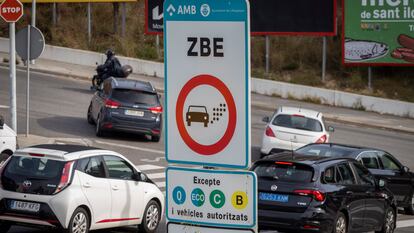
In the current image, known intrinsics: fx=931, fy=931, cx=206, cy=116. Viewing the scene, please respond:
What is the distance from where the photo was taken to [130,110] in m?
27.0

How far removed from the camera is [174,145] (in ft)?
15.5

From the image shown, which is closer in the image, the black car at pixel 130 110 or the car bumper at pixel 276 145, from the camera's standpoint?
the car bumper at pixel 276 145

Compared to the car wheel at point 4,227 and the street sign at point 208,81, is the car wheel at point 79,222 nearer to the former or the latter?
the car wheel at point 4,227

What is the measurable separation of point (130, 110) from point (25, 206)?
13664 millimetres

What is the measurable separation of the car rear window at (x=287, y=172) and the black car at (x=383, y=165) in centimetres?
525

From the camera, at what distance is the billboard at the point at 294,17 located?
135 feet

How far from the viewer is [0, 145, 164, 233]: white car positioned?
13.3 m

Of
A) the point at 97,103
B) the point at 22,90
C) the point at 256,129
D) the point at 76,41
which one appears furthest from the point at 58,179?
the point at 76,41

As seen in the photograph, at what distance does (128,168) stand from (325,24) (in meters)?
27.1

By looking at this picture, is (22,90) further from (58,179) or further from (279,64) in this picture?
(58,179)

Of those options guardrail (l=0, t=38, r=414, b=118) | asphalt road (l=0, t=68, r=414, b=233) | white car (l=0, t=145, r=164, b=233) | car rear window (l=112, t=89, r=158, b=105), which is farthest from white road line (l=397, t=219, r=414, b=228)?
guardrail (l=0, t=38, r=414, b=118)

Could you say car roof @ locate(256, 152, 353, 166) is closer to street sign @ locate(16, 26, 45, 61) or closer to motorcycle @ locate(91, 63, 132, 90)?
street sign @ locate(16, 26, 45, 61)

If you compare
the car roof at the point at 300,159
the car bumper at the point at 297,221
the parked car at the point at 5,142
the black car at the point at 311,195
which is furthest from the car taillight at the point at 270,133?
the car bumper at the point at 297,221

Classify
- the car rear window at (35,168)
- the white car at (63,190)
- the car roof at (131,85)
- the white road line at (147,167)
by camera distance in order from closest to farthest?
1. the white car at (63,190)
2. the car rear window at (35,168)
3. the white road line at (147,167)
4. the car roof at (131,85)
